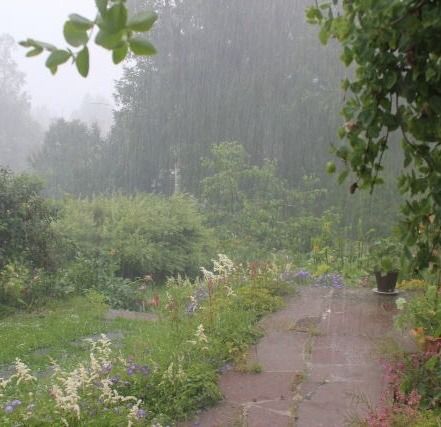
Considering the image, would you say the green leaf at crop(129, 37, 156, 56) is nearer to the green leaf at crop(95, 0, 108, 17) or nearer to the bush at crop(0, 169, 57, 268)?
the green leaf at crop(95, 0, 108, 17)

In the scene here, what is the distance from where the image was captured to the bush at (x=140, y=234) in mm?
9445

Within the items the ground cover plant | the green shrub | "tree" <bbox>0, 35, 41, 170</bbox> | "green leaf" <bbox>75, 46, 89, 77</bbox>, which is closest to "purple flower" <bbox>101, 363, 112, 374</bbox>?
the ground cover plant

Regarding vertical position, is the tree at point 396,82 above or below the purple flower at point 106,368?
above

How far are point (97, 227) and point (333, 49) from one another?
28.5 feet

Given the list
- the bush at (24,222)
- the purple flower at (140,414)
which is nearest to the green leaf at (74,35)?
the purple flower at (140,414)

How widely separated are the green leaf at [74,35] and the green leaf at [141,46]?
0.06 metres

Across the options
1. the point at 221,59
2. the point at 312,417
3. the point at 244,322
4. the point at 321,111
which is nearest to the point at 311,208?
the point at 321,111

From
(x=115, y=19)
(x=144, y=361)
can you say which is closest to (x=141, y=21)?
(x=115, y=19)

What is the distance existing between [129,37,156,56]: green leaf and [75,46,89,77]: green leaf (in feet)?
0.20

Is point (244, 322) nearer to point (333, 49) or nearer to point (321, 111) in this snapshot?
point (321, 111)

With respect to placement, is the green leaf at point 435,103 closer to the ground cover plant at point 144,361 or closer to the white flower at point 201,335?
the ground cover plant at point 144,361

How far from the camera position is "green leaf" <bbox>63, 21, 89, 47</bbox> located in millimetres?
701

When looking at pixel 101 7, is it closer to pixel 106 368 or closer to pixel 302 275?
pixel 106 368

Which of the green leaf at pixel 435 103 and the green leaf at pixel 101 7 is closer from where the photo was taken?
the green leaf at pixel 101 7
